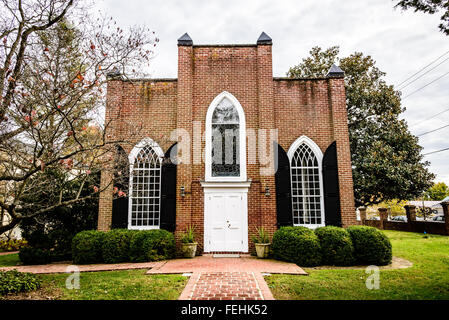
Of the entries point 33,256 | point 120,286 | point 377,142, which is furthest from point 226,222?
point 377,142

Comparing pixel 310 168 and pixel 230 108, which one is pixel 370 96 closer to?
pixel 310 168

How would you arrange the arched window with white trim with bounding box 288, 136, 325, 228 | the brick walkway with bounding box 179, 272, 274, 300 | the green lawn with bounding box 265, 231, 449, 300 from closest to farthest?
the brick walkway with bounding box 179, 272, 274, 300, the green lawn with bounding box 265, 231, 449, 300, the arched window with white trim with bounding box 288, 136, 325, 228

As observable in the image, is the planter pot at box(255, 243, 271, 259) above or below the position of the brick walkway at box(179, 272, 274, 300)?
above

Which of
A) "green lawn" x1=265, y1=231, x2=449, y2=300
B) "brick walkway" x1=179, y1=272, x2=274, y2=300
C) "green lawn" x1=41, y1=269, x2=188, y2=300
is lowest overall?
"green lawn" x1=265, y1=231, x2=449, y2=300

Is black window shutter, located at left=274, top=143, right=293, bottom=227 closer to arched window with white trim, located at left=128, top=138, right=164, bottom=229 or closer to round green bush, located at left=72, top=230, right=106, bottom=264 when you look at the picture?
arched window with white trim, located at left=128, top=138, right=164, bottom=229

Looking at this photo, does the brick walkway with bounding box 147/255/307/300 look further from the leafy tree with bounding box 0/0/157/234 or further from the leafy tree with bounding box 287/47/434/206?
the leafy tree with bounding box 287/47/434/206

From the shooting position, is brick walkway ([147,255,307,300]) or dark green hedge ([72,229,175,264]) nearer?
brick walkway ([147,255,307,300])

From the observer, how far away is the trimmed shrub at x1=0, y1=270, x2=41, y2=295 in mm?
5445

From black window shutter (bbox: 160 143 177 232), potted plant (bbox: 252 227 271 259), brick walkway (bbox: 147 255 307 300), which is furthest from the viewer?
black window shutter (bbox: 160 143 177 232)

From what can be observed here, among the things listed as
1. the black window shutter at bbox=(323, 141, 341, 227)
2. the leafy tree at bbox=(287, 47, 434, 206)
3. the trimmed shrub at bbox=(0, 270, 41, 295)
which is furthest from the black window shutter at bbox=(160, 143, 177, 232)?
the leafy tree at bbox=(287, 47, 434, 206)

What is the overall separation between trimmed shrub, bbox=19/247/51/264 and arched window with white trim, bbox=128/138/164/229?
300 cm

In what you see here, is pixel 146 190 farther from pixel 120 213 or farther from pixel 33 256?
pixel 33 256

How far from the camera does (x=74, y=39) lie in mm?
7039
